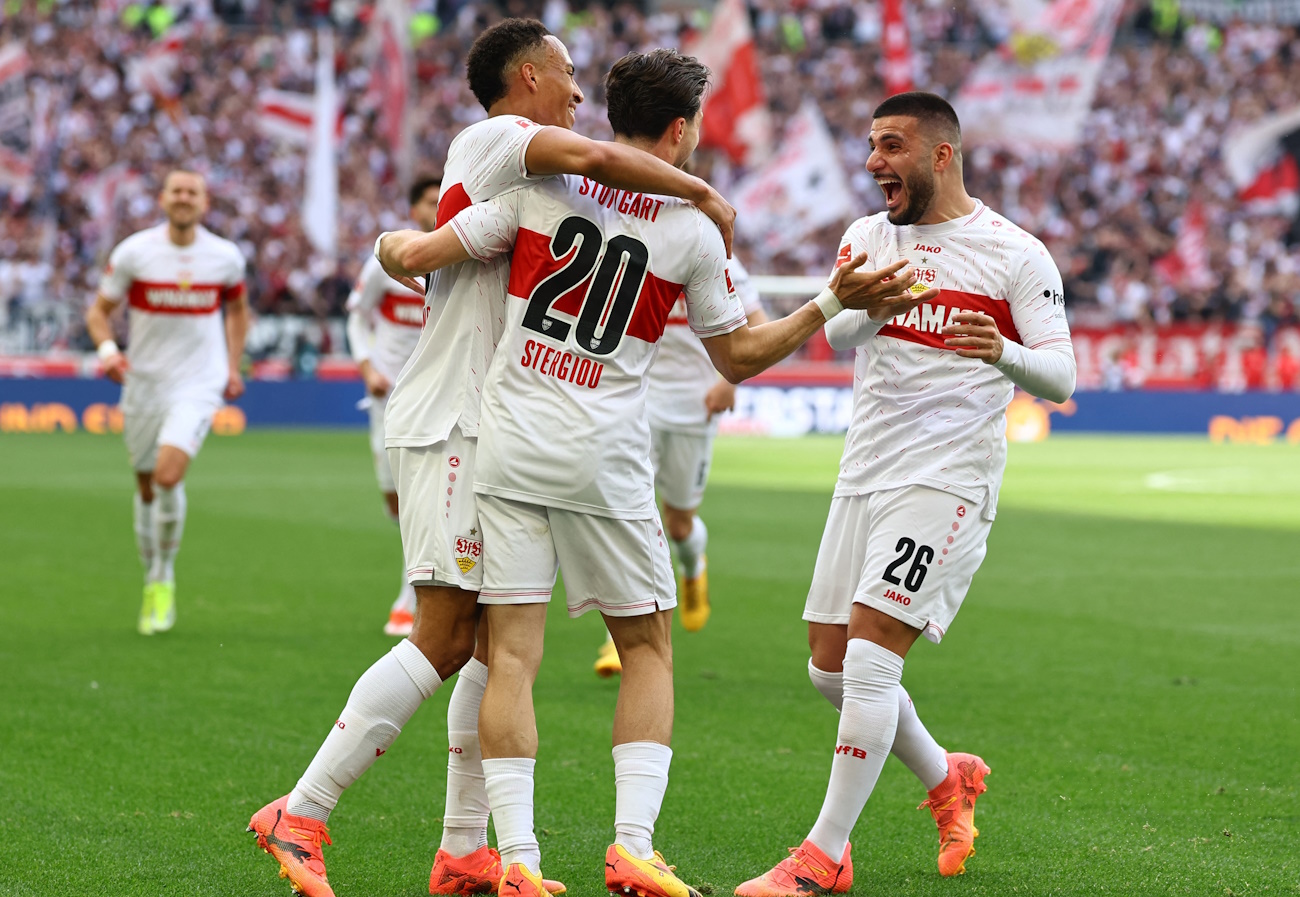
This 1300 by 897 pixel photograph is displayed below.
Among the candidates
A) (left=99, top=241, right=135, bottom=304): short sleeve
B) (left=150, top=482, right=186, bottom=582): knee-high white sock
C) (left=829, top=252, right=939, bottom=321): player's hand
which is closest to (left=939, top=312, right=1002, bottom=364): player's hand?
(left=829, top=252, right=939, bottom=321): player's hand

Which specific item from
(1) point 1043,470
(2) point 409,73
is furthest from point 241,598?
(2) point 409,73

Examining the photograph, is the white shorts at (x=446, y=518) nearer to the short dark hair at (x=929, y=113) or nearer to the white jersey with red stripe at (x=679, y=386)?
the short dark hair at (x=929, y=113)

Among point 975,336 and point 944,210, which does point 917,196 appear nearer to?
point 944,210

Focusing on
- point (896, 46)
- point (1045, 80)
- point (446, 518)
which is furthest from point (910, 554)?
point (1045, 80)

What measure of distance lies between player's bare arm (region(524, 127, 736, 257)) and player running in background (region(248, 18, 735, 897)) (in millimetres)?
76

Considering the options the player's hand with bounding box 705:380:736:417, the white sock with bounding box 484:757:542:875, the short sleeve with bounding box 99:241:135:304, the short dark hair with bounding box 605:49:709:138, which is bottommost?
the white sock with bounding box 484:757:542:875

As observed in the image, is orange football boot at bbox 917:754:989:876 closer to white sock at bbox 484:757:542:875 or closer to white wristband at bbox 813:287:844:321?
white sock at bbox 484:757:542:875

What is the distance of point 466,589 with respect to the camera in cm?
415

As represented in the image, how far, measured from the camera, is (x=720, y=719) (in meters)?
6.62

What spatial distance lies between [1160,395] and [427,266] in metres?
25.6

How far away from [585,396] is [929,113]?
1.44m

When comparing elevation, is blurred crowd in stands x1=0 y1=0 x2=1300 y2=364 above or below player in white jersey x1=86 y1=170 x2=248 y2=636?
above

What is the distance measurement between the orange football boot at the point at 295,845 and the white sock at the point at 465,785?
0.38 m

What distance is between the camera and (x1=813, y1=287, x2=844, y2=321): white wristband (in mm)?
4102
